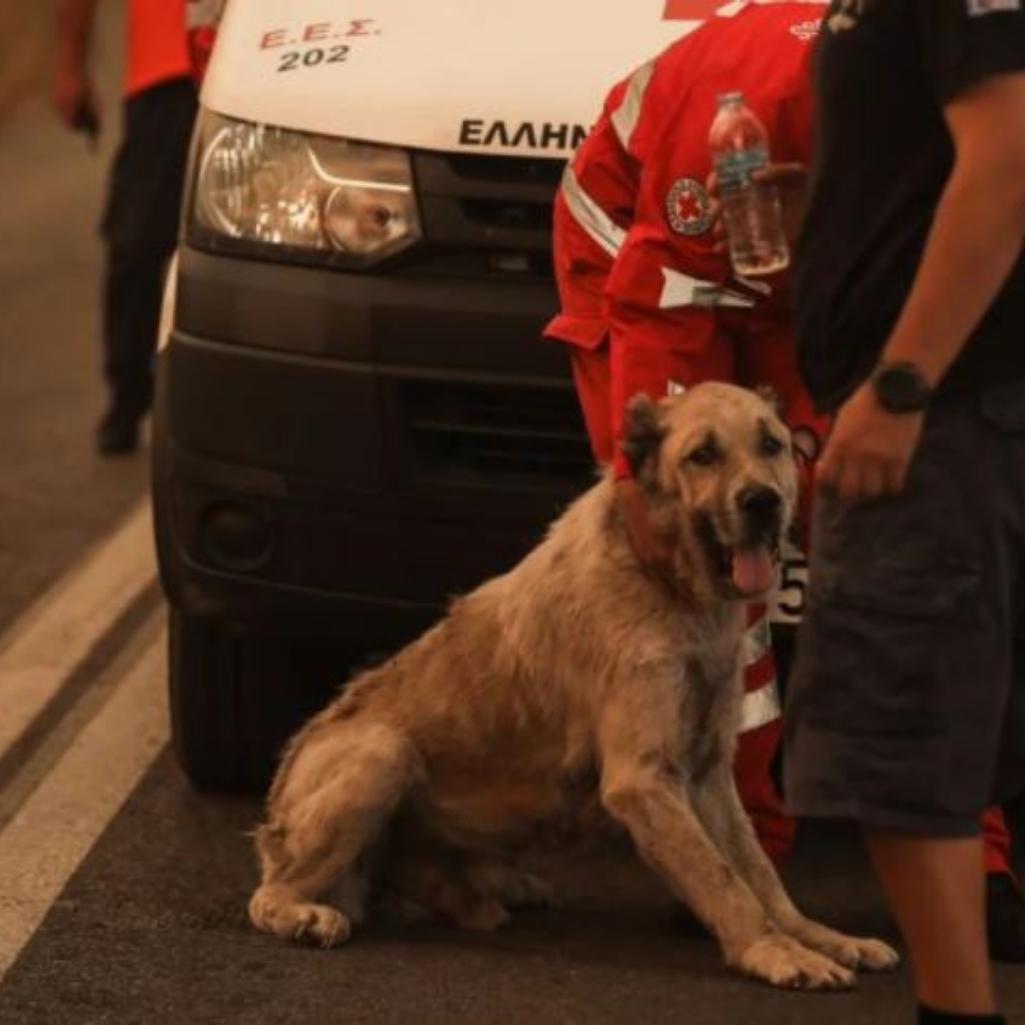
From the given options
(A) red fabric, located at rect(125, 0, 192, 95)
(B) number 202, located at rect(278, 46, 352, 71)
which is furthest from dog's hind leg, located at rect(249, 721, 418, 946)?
(A) red fabric, located at rect(125, 0, 192, 95)

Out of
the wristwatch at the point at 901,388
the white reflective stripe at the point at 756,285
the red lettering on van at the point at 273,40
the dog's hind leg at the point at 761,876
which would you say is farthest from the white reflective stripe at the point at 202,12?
the wristwatch at the point at 901,388

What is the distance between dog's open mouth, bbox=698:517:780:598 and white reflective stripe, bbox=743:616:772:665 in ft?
1.61

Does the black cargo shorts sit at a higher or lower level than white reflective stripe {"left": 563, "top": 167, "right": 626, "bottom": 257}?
higher

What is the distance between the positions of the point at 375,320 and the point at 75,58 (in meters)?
5.00

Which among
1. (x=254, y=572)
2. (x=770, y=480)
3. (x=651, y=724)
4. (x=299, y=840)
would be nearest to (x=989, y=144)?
(x=770, y=480)

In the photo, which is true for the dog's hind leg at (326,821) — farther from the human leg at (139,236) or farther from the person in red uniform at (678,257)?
the human leg at (139,236)

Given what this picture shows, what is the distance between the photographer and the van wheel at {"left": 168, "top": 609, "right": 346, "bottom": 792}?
6.75 m

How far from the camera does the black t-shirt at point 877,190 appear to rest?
436cm

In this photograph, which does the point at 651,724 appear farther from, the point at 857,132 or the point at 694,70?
the point at 857,132

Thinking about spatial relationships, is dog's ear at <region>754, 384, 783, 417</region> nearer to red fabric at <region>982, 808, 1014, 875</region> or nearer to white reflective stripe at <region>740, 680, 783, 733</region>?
white reflective stripe at <region>740, 680, 783, 733</region>

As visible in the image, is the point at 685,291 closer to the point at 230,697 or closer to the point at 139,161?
the point at 230,697

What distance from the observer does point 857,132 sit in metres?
4.41

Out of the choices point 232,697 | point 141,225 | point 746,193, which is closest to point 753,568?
point 746,193

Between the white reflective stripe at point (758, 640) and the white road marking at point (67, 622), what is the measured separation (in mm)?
1889
